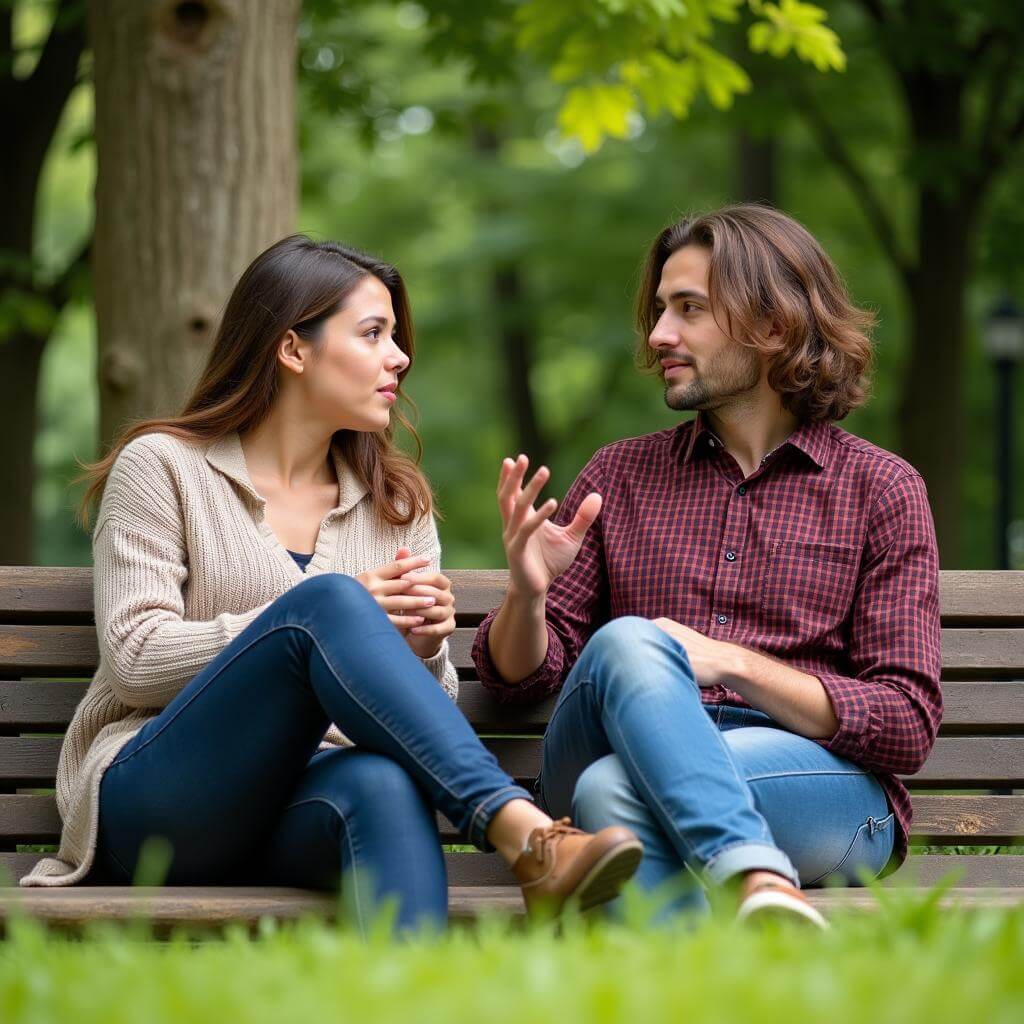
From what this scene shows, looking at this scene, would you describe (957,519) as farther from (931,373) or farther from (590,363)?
(590,363)

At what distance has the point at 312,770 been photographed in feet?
11.0

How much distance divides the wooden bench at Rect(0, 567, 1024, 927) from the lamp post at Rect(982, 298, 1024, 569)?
25.2 feet

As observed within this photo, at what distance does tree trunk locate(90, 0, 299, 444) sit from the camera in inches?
192

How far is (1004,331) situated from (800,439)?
347 inches

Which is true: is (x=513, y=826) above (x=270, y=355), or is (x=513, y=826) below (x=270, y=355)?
below

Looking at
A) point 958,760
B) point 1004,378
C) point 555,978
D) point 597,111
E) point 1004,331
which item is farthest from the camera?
point 1004,378

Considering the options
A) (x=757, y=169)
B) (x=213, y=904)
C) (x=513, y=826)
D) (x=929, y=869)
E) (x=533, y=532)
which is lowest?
(x=929, y=869)

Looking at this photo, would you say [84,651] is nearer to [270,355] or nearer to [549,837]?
[270,355]

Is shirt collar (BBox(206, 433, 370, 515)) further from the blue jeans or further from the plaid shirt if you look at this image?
the blue jeans

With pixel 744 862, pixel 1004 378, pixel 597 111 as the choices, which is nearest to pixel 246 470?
pixel 744 862

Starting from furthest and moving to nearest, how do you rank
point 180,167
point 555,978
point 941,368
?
1. point 941,368
2. point 180,167
3. point 555,978

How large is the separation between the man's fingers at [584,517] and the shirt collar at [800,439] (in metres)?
0.42

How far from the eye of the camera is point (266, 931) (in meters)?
2.50

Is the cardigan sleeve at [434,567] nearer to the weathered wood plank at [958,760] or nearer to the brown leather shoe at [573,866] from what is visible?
the weathered wood plank at [958,760]
